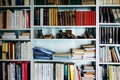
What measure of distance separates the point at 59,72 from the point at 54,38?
485 mm

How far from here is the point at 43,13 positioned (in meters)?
2.87

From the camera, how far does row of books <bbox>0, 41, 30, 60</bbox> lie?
288cm

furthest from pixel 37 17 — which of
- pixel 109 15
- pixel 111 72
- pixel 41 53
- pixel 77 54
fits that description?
pixel 111 72

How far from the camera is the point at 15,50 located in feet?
9.50

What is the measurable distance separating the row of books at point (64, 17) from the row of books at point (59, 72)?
0.58 metres

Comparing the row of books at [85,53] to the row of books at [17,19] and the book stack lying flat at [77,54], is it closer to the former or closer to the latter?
the book stack lying flat at [77,54]

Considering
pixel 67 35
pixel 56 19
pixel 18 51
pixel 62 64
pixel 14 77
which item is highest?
pixel 56 19

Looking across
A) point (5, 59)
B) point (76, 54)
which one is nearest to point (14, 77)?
point (5, 59)

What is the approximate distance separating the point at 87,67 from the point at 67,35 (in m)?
0.54

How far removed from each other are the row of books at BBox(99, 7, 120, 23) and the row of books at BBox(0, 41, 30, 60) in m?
1.09

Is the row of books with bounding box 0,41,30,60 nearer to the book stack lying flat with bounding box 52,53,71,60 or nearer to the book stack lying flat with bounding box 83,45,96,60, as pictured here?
the book stack lying flat with bounding box 52,53,71,60

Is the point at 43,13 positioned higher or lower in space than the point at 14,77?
higher

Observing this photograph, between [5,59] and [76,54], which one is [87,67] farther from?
[5,59]

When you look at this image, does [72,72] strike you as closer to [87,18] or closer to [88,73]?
[88,73]
